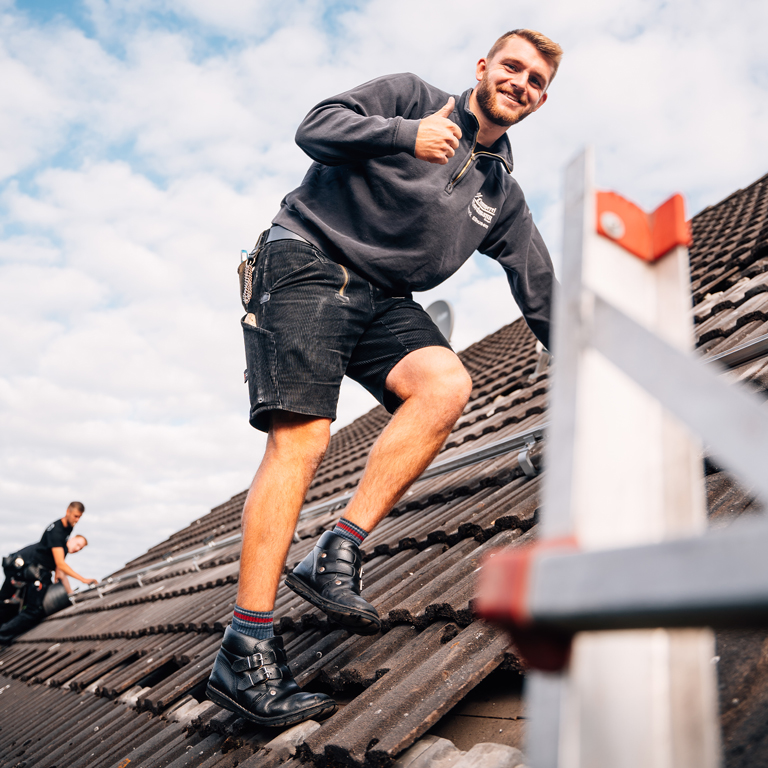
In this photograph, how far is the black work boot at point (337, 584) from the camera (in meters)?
1.70

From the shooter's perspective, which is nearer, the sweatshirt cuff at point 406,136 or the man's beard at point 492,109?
the sweatshirt cuff at point 406,136

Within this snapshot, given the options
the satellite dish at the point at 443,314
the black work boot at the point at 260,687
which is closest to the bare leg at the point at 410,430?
the black work boot at the point at 260,687

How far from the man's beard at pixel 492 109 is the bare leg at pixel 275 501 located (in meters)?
1.18

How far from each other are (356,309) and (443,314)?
14.3 feet

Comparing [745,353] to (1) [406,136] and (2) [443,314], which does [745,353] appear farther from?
(2) [443,314]

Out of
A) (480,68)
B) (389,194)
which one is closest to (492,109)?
(480,68)

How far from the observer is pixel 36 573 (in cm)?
930

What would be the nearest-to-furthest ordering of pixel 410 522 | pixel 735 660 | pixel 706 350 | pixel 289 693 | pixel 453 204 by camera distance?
pixel 735 660
pixel 289 693
pixel 453 204
pixel 706 350
pixel 410 522

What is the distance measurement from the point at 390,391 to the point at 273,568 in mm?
683

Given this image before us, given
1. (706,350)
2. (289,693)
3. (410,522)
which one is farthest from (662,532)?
(410,522)

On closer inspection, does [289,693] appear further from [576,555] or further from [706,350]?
[706,350]

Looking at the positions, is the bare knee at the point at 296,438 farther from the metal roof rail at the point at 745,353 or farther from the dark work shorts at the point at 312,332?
the metal roof rail at the point at 745,353

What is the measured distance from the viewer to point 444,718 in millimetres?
1361

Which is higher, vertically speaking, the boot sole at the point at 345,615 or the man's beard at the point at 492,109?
the man's beard at the point at 492,109
